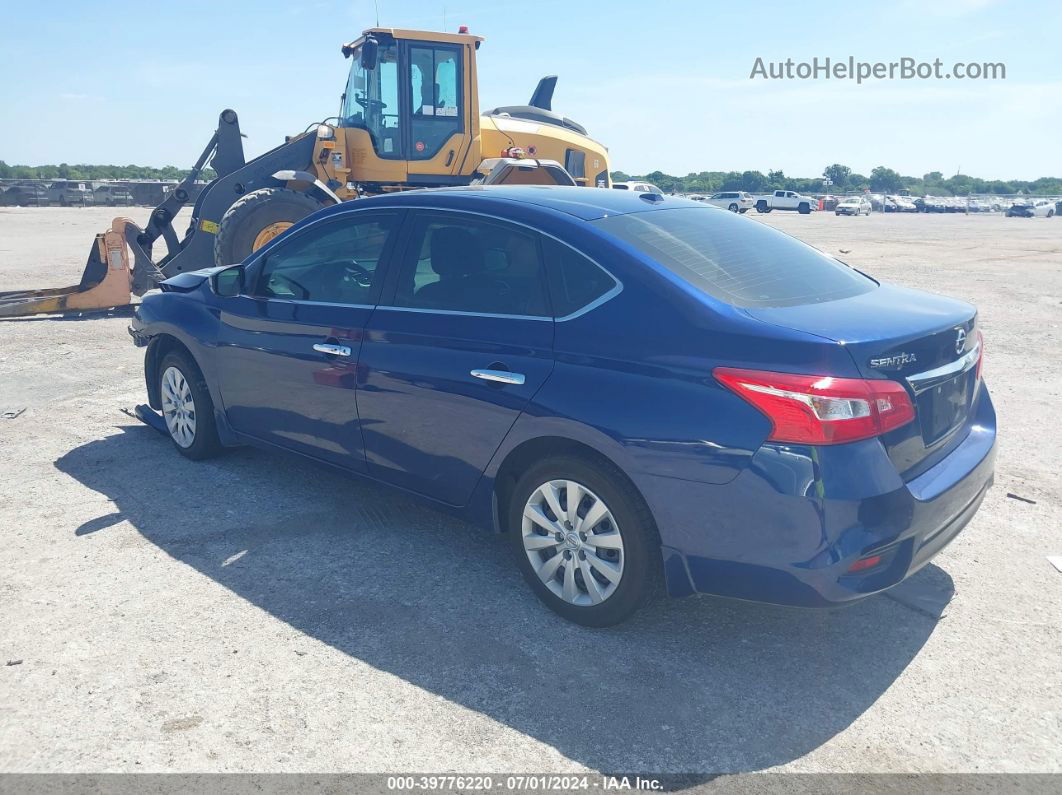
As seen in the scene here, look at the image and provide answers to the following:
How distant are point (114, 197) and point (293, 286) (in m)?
49.7

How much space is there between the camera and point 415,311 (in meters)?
4.14

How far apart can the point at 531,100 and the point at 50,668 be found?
16.2 meters

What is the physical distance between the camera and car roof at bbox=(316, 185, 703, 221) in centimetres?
399

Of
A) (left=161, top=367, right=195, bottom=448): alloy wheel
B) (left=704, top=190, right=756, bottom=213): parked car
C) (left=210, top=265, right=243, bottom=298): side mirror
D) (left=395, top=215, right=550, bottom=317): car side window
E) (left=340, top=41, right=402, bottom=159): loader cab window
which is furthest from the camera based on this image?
(left=704, top=190, right=756, bottom=213): parked car

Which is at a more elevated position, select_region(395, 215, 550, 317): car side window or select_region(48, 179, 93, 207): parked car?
select_region(48, 179, 93, 207): parked car

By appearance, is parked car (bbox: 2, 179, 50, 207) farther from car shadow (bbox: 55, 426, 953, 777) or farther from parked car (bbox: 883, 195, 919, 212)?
parked car (bbox: 883, 195, 919, 212)

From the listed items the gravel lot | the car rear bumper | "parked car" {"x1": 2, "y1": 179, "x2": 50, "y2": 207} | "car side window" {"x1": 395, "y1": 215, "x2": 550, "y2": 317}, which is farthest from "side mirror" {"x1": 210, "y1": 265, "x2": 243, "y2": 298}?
"parked car" {"x1": 2, "y1": 179, "x2": 50, "y2": 207}

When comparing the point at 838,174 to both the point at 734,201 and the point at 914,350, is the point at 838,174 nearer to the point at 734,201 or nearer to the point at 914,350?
the point at 734,201

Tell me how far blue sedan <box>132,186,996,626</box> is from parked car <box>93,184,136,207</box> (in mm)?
49311

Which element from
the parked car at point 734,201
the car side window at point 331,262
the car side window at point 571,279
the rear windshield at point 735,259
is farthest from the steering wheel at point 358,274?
the parked car at point 734,201

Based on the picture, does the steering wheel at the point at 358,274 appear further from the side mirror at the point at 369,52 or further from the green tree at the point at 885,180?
the green tree at the point at 885,180

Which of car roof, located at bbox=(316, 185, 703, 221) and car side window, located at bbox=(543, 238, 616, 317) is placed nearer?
car side window, located at bbox=(543, 238, 616, 317)

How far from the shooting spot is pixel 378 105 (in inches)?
459

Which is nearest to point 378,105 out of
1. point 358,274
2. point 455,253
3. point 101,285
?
point 101,285
